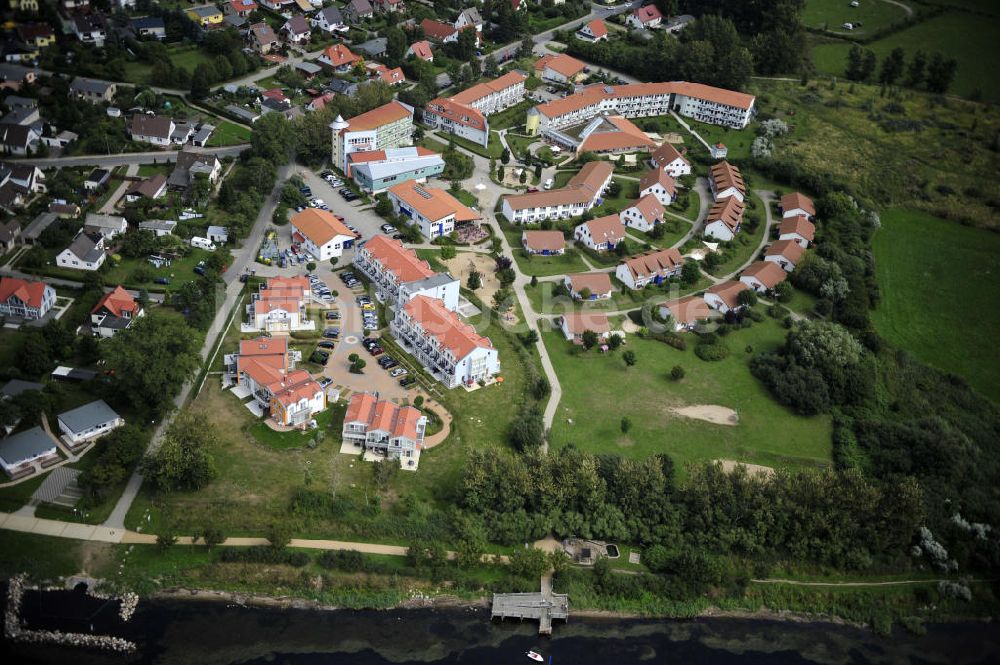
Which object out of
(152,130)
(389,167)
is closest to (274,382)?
(389,167)

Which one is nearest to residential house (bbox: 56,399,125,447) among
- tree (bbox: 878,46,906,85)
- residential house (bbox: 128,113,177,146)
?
residential house (bbox: 128,113,177,146)

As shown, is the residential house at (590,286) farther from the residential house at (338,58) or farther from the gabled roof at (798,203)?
the residential house at (338,58)

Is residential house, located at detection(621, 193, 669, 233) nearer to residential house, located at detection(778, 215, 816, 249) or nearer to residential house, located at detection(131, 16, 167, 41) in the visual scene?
residential house, located at detection(778, 215, 816, 249)

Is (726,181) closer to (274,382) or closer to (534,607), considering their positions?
(274,382)

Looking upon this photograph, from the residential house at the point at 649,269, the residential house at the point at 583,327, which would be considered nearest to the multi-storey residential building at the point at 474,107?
the residential house at the point at 649,269

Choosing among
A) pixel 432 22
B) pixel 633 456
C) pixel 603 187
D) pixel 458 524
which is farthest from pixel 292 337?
pixel 432 22

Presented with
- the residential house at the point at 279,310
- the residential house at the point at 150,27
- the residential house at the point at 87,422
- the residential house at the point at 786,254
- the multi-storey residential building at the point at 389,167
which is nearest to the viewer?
the residential house at the point at 87,422
